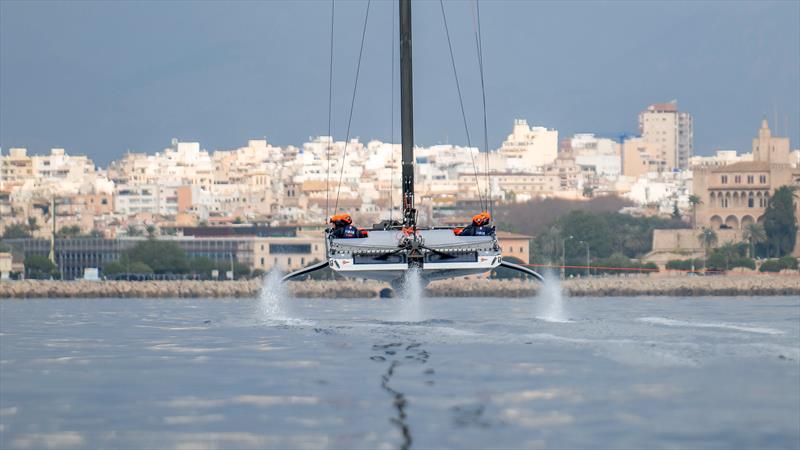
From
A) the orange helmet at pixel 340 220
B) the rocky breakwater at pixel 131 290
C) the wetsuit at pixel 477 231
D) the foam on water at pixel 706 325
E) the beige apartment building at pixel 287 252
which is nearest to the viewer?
the wetsuit at pixel 477 231

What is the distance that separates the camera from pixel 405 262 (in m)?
34.4

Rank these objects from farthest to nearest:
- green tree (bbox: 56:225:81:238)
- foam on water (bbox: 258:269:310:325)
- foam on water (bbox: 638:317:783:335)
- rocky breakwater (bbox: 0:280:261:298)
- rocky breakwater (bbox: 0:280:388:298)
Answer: green tree (bbox: 56:225:81:238) → rocky breakwater (bbox: 0:280:261:298) → rocky breakwater (bbox: 0:280:388:298) → foam on water (bbox: 258:269:310:325) → foam on water (bbox: 638:317:783:335)

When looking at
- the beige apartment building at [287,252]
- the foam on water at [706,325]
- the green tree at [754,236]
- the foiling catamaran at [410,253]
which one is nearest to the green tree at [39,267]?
the beige apartment building at [287,252]

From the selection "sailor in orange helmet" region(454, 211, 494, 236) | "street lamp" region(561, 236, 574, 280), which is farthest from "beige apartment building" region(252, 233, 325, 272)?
"sailor in orange helmet" region(454, 211, 494, 236)

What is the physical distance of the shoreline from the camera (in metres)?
87.8

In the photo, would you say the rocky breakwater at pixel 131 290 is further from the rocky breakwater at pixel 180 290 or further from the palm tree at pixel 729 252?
the palm tree at pixel 729 252

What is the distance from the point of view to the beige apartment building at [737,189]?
163 metres

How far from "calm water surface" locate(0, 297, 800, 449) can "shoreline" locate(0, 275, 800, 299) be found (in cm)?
4181

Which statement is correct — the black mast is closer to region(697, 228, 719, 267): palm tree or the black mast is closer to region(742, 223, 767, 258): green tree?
region(742, 223, 767, 258): green tree

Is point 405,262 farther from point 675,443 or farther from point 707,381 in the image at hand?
point 675,443

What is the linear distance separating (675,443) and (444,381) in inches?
280

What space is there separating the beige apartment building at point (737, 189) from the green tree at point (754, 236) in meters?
16.2

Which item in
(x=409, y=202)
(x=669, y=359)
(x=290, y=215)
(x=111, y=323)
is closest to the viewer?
(x=669, y=359)

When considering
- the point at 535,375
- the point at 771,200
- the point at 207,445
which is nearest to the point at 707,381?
the point at 535,375
